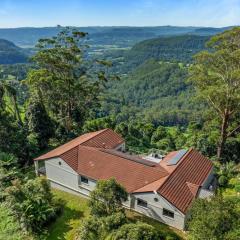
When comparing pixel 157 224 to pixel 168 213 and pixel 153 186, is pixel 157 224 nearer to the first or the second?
pixel 168 213

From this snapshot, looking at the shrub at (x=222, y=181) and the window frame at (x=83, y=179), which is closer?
the window frame at (x=83, y=179)

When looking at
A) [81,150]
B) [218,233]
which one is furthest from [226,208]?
[81,150]

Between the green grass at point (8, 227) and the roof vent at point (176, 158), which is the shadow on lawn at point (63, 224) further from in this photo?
the roof vent at point (176, 158)

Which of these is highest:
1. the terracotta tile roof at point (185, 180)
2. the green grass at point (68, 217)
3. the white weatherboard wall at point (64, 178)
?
the terracotta tile roof at point (185, 180)

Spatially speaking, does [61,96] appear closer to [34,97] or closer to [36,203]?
[34,97]

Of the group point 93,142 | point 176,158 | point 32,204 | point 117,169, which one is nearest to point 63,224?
point 32,204

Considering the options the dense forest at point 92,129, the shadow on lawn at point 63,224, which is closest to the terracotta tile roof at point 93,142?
the dense forest at point 92,129

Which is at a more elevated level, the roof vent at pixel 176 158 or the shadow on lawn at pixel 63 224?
the roof vent at pixel 176 158
